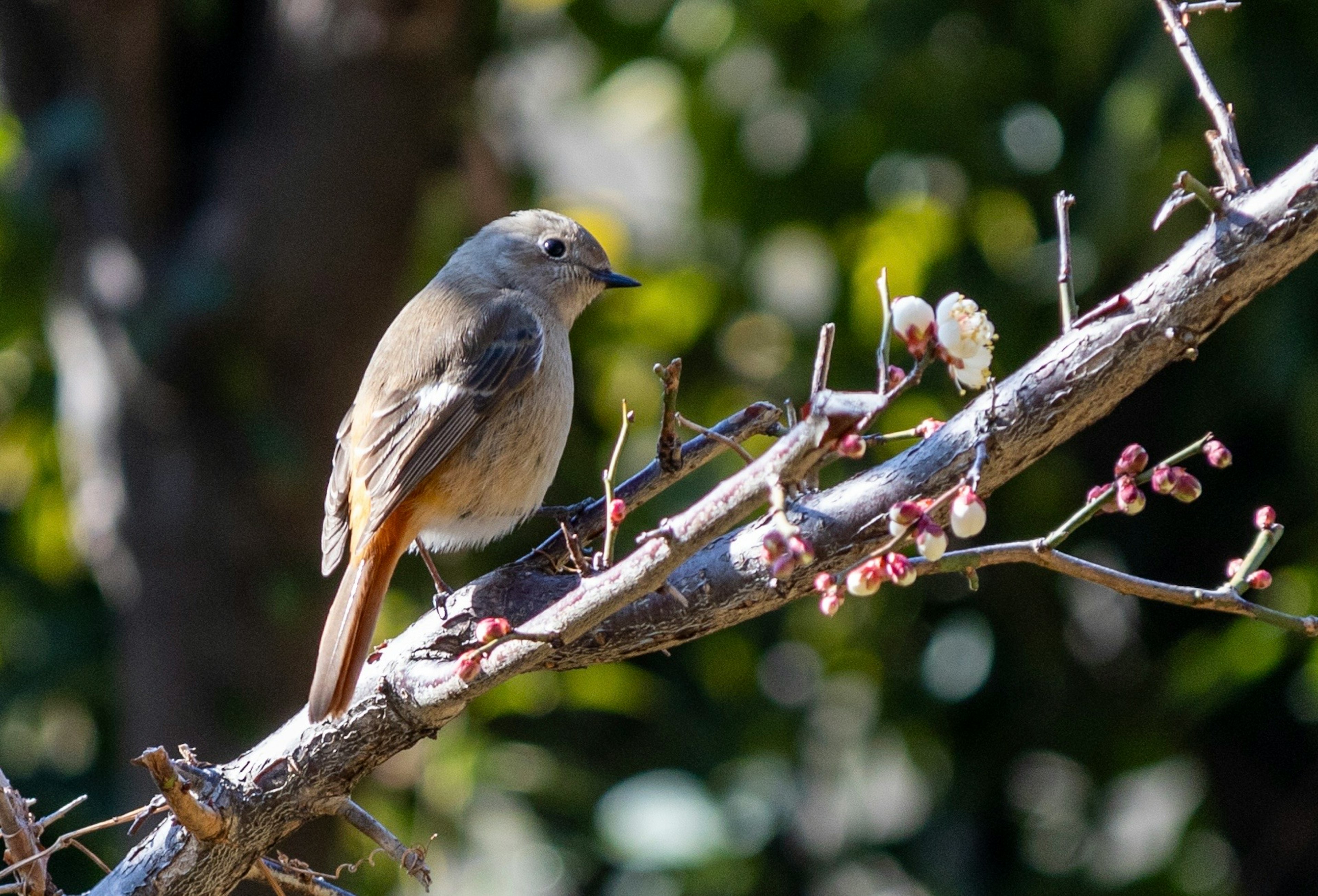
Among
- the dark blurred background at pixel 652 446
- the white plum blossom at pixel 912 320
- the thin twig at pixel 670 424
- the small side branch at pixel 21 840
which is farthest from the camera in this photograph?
the dark blurred background at pixel 652 446

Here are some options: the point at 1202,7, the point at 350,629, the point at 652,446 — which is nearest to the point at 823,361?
the point at 1202,7

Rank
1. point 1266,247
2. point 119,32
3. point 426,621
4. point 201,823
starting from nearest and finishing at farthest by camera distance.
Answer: point 1266,247 < point 201,823 < point 426,621 < point 119,32

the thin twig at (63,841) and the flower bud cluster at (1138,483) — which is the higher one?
the thin twig at (63,841)

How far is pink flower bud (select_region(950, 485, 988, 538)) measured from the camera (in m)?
1.77

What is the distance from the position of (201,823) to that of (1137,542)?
4.08 m

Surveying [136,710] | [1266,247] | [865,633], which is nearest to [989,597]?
[865,633]

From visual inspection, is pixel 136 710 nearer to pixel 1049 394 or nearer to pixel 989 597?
pixel 989 597

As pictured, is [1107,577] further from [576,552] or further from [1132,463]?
[576,552]

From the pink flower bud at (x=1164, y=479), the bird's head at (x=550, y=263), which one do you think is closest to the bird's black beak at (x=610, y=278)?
the bird's head at (x=550, y=263)

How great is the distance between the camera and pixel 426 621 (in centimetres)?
266

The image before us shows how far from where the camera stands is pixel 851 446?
1719 millimetres

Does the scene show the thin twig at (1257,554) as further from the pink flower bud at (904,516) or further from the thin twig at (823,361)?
the thin twig at (823,361)

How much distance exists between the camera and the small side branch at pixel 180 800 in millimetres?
2031

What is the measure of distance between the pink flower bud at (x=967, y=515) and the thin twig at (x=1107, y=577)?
97 millimetres
